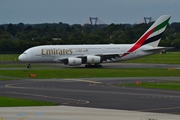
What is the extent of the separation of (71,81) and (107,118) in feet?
87.5

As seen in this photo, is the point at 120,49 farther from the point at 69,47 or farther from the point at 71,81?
the point at 71,81

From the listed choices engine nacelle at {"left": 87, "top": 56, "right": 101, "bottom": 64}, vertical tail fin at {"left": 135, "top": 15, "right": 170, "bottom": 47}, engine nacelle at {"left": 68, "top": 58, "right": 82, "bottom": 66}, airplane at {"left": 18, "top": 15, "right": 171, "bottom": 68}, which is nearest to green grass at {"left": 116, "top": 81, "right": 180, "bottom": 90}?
engine nacelle at {"left": 87, "top": 56, "right": 101, "bottom": 64}

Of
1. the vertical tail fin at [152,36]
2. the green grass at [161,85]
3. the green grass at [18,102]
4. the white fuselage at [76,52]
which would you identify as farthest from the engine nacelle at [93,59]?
the green grass at [18,102]

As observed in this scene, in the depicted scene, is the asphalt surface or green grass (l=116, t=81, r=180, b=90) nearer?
the asphalt surface

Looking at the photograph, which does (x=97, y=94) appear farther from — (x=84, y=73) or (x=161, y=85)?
(x=84, y=73)

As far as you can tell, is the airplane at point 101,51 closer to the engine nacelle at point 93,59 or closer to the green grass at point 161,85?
the engine nacelle at point 93,59

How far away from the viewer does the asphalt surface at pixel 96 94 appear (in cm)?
3416

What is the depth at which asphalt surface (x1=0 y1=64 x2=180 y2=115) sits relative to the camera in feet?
112

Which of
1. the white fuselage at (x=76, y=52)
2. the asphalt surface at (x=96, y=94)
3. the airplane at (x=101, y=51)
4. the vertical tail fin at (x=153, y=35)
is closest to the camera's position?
the asphalt surface at (x=96, y=94)

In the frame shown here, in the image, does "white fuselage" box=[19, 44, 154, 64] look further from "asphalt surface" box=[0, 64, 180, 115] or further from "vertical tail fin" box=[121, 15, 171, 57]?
"asphalt surface" box=[0, 64, 180, 115]

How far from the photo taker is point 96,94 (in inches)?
1628

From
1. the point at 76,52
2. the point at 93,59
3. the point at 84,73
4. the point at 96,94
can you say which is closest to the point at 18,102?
the point at 96,94

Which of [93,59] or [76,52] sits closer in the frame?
[93,59]

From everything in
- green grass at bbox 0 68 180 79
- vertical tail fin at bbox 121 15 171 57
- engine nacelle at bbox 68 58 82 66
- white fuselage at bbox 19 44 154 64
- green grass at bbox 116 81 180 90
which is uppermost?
vertical tail fin at bbox 121 15 171 57
